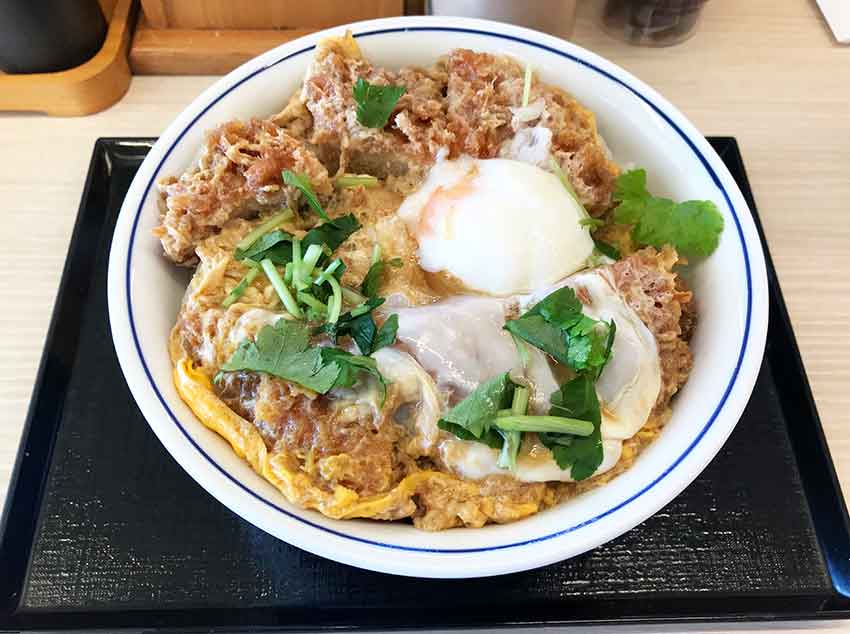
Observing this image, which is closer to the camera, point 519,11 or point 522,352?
point 522,352

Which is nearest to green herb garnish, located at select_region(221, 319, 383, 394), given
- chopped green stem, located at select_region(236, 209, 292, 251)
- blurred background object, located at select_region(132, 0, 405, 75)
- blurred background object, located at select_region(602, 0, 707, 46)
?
chopped green stem, located at select_region(236, 209, 292, 251)

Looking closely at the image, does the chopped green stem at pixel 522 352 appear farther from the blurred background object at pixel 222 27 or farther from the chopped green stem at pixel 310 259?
the blurred background object at pixel 222 27

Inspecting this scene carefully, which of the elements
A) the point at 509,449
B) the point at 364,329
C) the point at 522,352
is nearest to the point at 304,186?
the point at 364,329

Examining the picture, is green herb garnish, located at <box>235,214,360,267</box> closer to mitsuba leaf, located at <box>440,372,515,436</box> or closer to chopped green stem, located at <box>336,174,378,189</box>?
chopped green stem, located at <box>336,174,378,189</box>

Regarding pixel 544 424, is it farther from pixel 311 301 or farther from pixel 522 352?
pixel 311 301

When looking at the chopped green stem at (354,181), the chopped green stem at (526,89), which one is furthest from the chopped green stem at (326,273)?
the chopped green stem at (526,89)

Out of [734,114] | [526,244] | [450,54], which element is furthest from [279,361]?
[734,114]
